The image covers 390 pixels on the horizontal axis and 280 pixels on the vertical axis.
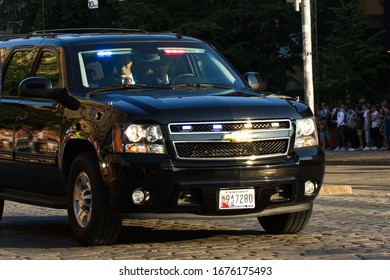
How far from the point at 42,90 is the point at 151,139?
61.7 inches

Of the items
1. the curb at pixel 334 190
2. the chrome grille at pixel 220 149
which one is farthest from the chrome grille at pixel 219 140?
the curb at pixel 334 190

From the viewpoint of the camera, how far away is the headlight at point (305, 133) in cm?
1040

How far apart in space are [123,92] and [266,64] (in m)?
36.8

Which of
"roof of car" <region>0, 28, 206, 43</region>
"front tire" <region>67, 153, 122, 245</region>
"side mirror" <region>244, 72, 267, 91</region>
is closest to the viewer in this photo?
"front tire" <region>67, 153, 122, 245</region>

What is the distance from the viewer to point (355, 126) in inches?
1533

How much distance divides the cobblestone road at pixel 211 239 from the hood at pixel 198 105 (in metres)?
1.10

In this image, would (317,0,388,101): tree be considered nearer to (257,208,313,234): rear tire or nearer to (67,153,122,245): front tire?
(257,208,313,234): rear tire

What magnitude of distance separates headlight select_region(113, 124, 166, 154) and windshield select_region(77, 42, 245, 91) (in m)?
1.21

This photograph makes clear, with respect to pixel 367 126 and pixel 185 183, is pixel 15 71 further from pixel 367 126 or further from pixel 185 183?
pixel 367 126

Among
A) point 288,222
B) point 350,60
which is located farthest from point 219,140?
point 350,60

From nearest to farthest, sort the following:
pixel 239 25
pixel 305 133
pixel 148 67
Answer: pixel 305 133
pixel 148 67
pixel 239 25

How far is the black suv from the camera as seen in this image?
9875 mm

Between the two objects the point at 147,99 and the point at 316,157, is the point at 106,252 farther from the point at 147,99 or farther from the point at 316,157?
the point at 316,157

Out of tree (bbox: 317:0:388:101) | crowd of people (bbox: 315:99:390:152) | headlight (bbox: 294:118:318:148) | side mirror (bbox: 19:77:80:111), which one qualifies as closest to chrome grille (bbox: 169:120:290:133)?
headlight (bbox: 294:118:318:148)
